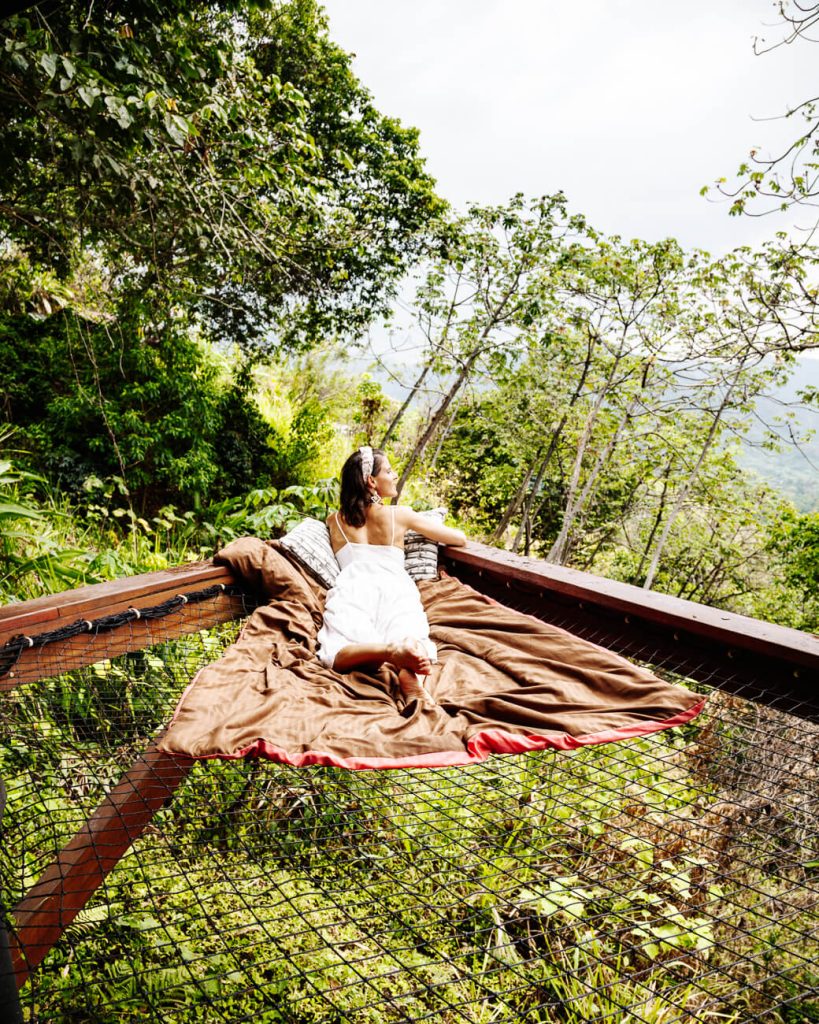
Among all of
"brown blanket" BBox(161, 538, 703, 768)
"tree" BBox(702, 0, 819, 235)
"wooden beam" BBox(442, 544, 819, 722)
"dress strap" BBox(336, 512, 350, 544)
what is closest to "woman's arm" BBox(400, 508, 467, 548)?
"wooden beam" BBox(442, 544, 819, 722)

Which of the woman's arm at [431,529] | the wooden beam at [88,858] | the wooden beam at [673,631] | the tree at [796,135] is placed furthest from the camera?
the woman's arm at [431,529]

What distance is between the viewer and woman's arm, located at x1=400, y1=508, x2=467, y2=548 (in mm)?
2461

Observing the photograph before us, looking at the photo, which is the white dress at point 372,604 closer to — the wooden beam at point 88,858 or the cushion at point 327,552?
the cushion at point 327,552

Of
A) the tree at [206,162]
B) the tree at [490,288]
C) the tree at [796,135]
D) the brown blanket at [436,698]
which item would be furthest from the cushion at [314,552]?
the tree at [490,288]

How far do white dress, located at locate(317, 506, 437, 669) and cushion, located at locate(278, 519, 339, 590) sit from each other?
6cm

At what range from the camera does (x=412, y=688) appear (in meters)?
1.66

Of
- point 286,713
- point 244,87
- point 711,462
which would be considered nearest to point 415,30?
point 244,87

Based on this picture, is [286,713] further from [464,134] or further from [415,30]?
[464,134]

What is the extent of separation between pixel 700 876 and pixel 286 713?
1471mm

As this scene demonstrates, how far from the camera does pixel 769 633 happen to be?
151 centimetres

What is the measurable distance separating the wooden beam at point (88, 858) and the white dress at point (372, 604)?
689 mm

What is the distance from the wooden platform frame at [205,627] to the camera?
108 centimetres

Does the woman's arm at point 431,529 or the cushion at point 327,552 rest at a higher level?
the woman's arm at point 431,529

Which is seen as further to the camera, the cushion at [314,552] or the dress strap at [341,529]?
the dress strap at [341,529]
